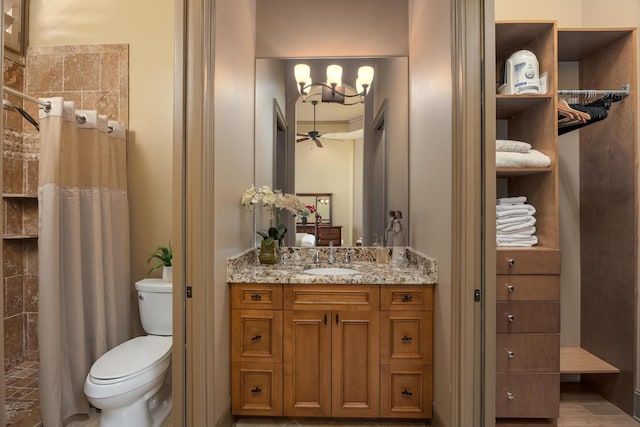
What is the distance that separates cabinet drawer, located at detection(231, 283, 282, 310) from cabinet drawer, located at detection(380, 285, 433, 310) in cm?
60

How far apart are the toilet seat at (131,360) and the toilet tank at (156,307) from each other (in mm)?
81

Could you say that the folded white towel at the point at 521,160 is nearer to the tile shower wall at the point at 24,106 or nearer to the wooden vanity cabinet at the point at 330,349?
the wooden vanity cabinet at the point at 330,349

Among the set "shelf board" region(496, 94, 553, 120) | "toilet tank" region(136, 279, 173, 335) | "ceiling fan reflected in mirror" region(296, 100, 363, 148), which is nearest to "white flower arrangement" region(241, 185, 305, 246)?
"ceiling fan reflected in mirror" region(296, 100, 363, 148)

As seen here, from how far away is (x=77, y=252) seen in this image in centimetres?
202

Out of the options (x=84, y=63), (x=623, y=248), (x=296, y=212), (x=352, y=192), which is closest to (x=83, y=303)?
(x=296, y=212)

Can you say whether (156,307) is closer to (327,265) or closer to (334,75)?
(327,265)

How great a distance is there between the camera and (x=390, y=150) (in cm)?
261

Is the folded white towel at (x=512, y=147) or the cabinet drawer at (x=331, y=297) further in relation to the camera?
the cabinet drawer at (x=331, y=297)

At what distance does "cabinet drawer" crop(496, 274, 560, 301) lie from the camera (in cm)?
184

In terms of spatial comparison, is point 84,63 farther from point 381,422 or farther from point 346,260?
point 381,422

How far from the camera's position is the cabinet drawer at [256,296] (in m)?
2.02

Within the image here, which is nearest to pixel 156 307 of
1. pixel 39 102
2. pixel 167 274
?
pixel 167 274

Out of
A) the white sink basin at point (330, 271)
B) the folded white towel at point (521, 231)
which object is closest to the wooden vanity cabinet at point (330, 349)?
the white sink basin at point (330, 271)

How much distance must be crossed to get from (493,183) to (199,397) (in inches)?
62.3
